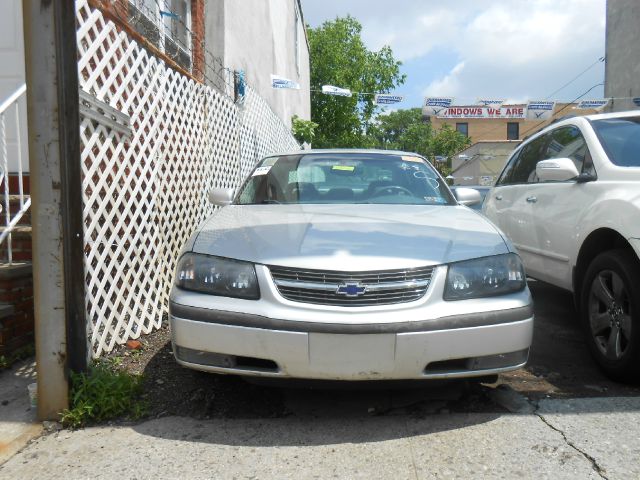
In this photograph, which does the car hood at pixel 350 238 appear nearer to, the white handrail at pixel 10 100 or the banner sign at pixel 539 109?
the white handrail at pixel 10 100

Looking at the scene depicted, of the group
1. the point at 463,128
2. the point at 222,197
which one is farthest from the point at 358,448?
the point at 463,128

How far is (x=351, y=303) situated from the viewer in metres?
2.61

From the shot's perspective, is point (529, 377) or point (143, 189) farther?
point (143, 189)

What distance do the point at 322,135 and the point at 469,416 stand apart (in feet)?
93.7

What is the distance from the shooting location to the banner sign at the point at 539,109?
25781 millimetres

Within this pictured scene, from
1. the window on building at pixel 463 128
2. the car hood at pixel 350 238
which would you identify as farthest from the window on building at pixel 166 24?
the window on building at pixel 463 128

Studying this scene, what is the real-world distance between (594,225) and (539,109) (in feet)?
81.8

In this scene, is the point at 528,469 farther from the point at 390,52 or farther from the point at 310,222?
the point at 390,52

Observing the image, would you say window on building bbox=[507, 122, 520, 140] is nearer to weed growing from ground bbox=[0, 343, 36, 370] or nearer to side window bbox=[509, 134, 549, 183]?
side window bbox=[509, 134, 549, 183]

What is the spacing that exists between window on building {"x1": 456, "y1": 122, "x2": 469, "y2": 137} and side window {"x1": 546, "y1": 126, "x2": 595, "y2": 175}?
58475 millimetres

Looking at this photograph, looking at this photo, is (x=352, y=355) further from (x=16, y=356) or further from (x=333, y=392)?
(x=16, y=356)

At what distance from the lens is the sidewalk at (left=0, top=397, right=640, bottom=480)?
2348mm

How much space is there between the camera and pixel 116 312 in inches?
153

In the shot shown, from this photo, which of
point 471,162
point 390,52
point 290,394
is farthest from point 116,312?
point 471,162
